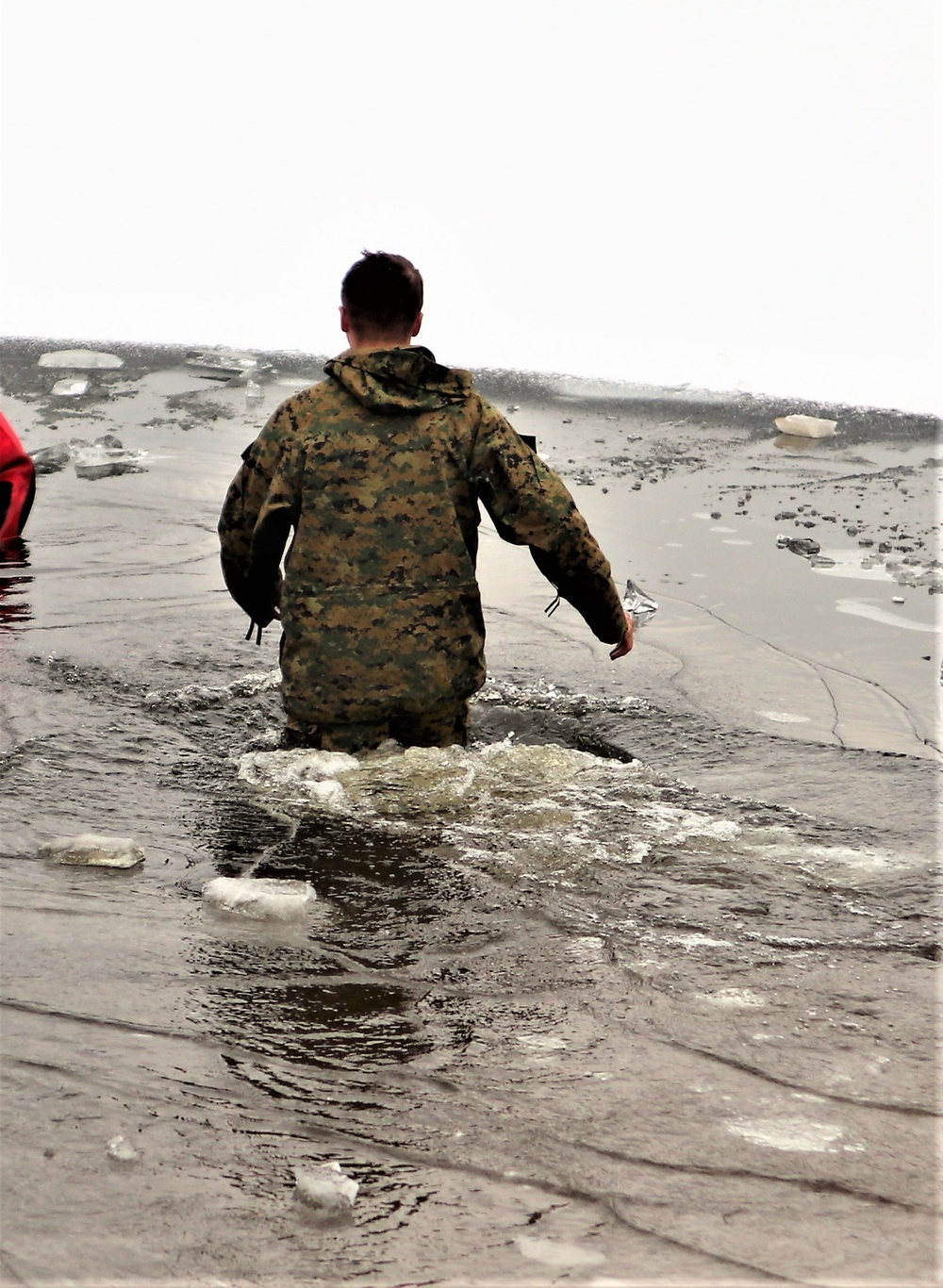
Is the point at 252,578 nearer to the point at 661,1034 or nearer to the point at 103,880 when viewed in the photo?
the point at 103,880

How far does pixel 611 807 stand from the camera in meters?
3.61

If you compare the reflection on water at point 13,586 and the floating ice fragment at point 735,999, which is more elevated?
the reflection on water at point 13,586

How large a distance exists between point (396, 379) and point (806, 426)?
779 cm

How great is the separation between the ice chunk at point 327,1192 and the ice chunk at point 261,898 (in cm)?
95

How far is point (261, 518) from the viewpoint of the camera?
368 cm

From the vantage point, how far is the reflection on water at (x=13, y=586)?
5.64 metres

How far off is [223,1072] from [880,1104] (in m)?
1.07

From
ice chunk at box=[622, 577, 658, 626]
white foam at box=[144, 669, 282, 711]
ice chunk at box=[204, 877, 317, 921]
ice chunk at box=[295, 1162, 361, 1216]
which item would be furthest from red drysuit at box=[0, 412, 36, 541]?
ice chunk at box=[295, 1162, 361, 1216]

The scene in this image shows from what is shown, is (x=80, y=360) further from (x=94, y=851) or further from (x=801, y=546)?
(x=94, y=851)

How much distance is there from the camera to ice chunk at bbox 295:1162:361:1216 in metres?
1.92

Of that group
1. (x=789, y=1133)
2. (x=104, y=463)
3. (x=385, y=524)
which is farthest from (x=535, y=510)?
(x=104, y=463)

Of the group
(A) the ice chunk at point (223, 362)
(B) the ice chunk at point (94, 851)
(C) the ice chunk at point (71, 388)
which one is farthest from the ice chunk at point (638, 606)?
(A) the ice chunk at point (223, 362)

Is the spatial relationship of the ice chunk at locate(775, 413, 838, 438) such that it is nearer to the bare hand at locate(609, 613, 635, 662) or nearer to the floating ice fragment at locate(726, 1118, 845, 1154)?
the bare hand at locate(609, 613, 635, 662)

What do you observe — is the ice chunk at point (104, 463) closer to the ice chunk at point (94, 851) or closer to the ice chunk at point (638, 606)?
the ice chunk at point (638, 606)
